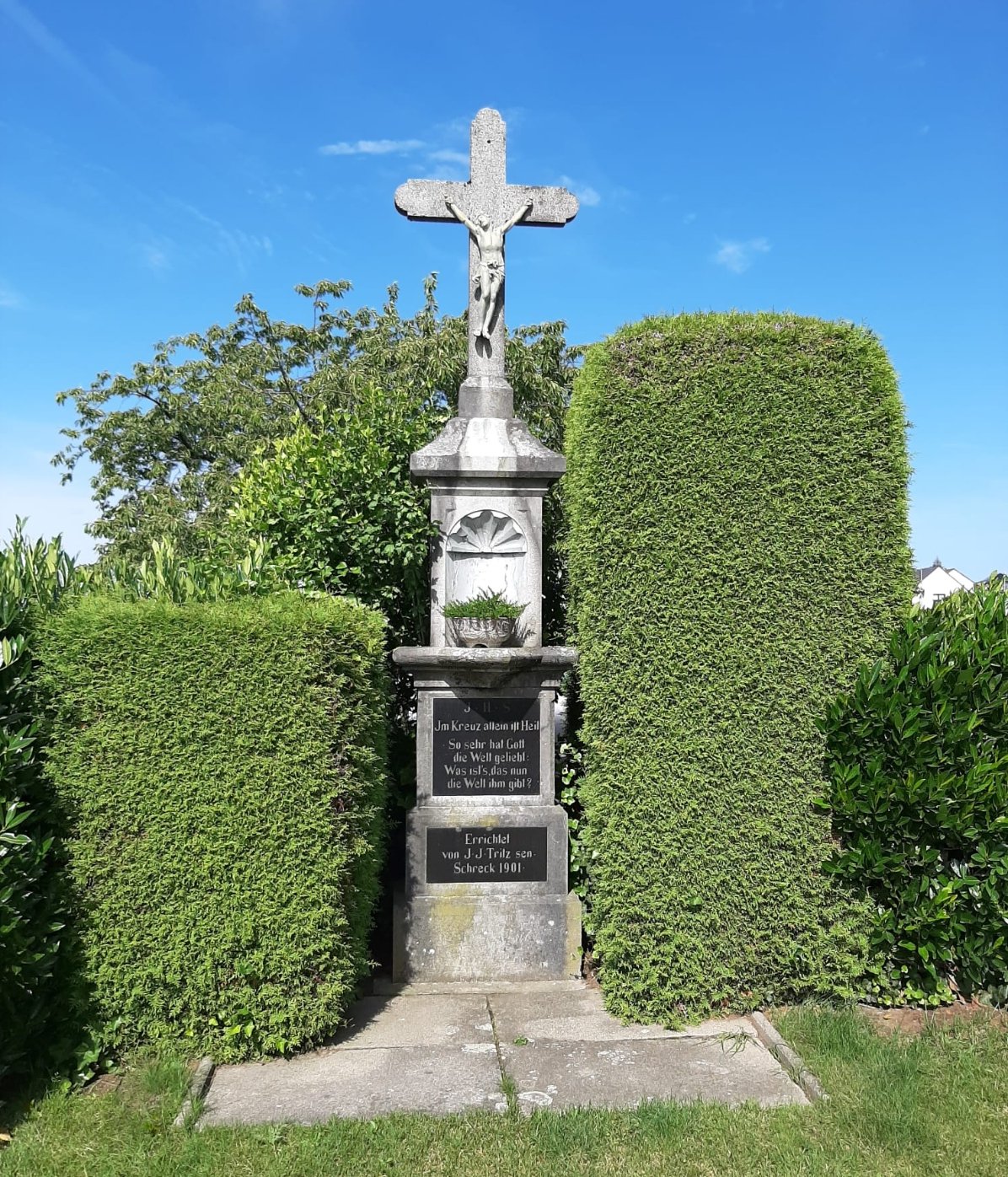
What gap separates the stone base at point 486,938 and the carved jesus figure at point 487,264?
3715 mm

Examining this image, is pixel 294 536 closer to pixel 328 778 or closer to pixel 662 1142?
pixel 328 778

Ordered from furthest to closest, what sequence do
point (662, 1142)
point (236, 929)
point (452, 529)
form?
point (452, 529)
point (236, 929)
point (662, 1142)

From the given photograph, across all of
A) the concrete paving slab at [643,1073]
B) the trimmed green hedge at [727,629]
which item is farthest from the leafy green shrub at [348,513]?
the concrete paving slab at [643,1073]

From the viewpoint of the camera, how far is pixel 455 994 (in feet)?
16.0

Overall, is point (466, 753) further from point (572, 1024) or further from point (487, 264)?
point (487, 264)

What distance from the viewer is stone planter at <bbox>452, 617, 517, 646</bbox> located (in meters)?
5.10

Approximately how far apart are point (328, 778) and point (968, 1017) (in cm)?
346

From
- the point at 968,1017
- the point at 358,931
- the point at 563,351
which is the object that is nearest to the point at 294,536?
the point at 358,931

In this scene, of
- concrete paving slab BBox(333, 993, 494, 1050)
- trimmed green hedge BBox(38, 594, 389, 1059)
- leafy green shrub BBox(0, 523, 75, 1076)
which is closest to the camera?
leafy green shrub BBox(0, 523, 75, 1076)

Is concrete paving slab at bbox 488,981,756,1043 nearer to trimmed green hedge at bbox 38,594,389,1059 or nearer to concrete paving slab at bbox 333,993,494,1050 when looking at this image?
concrete paving slab at bbox 333,993,494,1050

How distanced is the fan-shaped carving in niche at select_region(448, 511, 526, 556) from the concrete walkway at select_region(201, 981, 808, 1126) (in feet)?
8.89

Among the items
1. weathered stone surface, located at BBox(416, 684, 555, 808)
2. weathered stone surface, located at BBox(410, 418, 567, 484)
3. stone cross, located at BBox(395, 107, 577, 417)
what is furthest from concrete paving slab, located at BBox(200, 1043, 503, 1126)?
stone cross, located at BBox(395, 107, 577, 417)

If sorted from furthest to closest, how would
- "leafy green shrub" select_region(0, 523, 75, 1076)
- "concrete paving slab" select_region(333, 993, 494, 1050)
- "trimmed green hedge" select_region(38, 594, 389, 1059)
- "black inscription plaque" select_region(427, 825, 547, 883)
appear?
1. "black inscription plaque" select_region(427, 825, 547, 883)
2. "concrete paving slab" select_region(333, 993, 494, 1050)
3. "trimmed green hedge" select_region(38, 594, 389, 1059)
4. "leafy green shrub" select_region(0, 523, 75, 1076)

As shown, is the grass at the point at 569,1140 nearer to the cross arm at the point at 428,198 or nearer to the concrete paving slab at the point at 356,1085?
the concrete paving slab at the point at 356,1085
